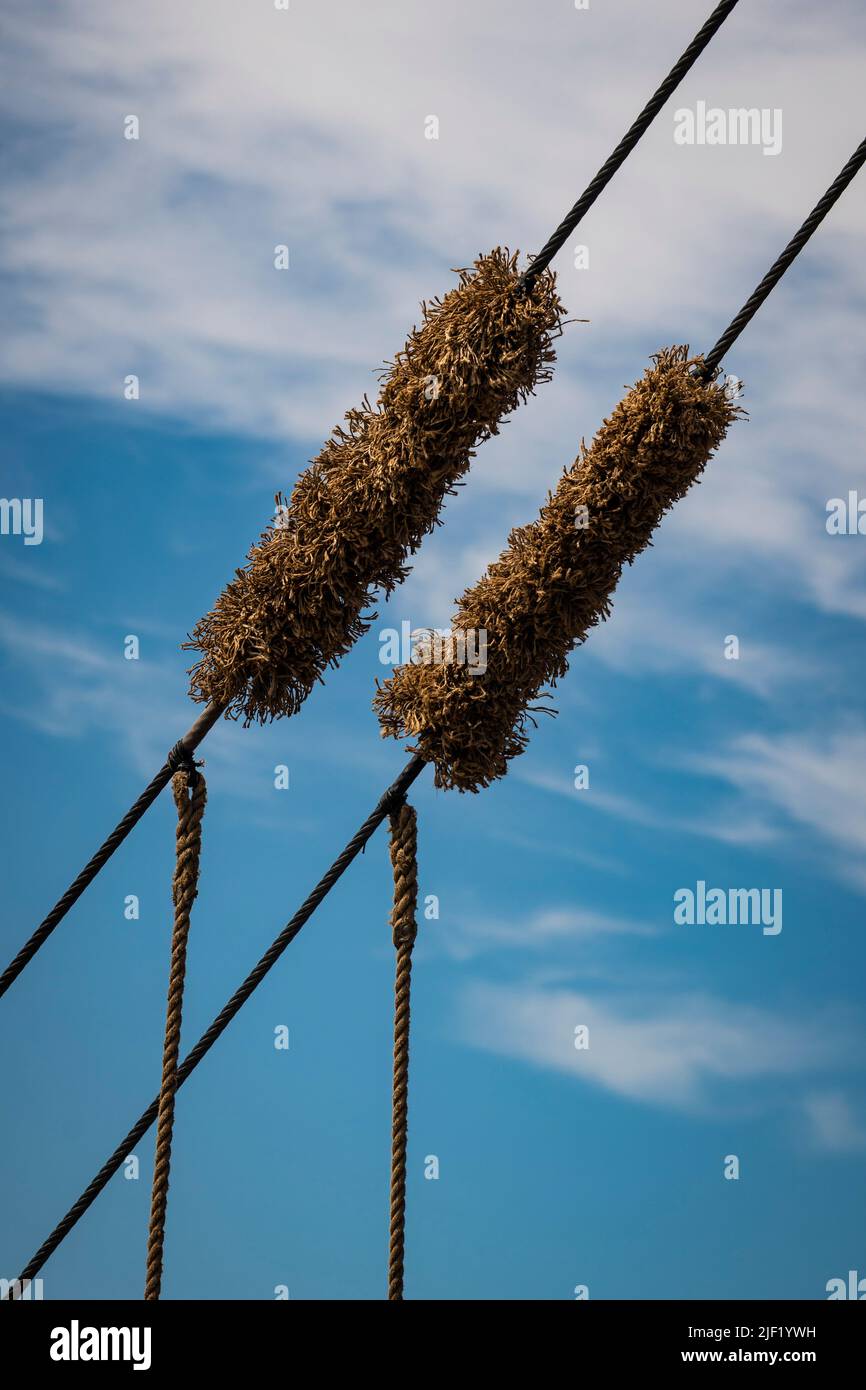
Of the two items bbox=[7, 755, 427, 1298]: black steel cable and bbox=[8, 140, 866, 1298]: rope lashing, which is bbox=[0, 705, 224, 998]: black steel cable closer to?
bbox=[8, 140, 866, 1298]: rope lashing

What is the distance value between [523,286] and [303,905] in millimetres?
1223

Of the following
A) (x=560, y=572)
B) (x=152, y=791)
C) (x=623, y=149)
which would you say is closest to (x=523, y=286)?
(x=623, y=149)

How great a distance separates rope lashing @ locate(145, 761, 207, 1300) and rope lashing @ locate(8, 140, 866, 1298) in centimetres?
4

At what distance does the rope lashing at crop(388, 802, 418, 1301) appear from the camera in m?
2.69

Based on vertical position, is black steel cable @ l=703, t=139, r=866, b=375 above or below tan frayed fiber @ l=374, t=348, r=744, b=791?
above

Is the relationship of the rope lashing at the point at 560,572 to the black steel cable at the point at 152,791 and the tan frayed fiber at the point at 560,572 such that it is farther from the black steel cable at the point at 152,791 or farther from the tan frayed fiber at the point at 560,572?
the black steel cable at the point at 152,791

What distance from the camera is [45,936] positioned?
3.05 metres

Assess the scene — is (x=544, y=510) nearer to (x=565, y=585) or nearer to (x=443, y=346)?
(x=565, y=585)

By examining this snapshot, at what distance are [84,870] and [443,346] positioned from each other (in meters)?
1.24
